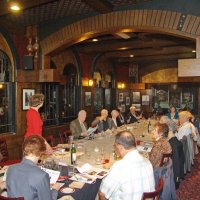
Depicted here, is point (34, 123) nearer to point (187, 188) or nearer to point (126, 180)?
point (126, 180)

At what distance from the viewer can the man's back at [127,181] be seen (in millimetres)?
2350

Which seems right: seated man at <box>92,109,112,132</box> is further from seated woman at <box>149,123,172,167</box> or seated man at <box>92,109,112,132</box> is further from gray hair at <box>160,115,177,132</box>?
seated woman at <box>149,123,172,167</box>

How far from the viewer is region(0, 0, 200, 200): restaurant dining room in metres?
2.43

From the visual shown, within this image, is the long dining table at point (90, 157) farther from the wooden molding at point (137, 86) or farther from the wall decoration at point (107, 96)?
the wooden molding at point (137, 86)

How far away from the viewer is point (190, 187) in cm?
510

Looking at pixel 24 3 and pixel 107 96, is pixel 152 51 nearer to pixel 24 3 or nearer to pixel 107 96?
pixel 107 96

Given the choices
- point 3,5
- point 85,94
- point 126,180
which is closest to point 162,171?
point 126,180

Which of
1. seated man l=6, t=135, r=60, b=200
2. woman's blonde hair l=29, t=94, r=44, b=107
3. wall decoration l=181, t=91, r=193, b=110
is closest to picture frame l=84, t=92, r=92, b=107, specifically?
woman's blonde hair l=29, t=94, r=44, b=107

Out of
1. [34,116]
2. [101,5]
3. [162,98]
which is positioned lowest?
[34,116]

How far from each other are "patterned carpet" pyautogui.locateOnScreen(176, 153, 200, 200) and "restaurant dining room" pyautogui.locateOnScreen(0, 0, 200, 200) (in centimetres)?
2

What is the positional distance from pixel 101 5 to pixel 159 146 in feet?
10.1

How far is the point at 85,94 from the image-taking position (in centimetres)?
1001

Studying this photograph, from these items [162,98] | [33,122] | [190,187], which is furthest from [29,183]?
[162,98]

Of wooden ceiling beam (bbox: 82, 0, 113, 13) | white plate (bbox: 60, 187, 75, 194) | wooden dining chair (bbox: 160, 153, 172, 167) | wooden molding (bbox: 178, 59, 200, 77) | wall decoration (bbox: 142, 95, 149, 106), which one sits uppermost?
wooden ceiling beam (bbox: 82, 0, 113, 13)
